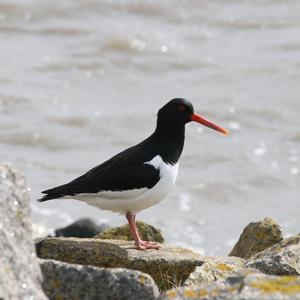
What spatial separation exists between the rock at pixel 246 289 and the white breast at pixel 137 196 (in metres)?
2.78

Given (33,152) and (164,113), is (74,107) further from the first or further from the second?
(164,113)

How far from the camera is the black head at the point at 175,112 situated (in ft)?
27.2

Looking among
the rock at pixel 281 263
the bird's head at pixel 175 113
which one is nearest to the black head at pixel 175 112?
the bird's head at pixel 175 113

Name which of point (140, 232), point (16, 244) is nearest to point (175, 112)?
point (140, 232)

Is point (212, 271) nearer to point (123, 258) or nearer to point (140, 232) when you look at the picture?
point (123, 258)

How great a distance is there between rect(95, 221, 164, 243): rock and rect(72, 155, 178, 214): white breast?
0.80 metres

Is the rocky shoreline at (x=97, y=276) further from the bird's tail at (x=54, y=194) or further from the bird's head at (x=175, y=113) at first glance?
the bird's head at (x=175, y=113)

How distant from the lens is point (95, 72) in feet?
64.1

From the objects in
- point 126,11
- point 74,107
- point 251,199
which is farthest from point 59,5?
point 251,199

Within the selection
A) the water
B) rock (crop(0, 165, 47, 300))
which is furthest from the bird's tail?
the water

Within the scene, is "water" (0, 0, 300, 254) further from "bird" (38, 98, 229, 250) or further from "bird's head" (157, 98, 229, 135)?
"bird" (38, 98, 229, 250)

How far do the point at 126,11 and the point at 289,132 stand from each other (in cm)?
712

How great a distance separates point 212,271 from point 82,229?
16.1ft

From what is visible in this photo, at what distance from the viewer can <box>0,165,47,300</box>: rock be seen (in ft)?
15.1
